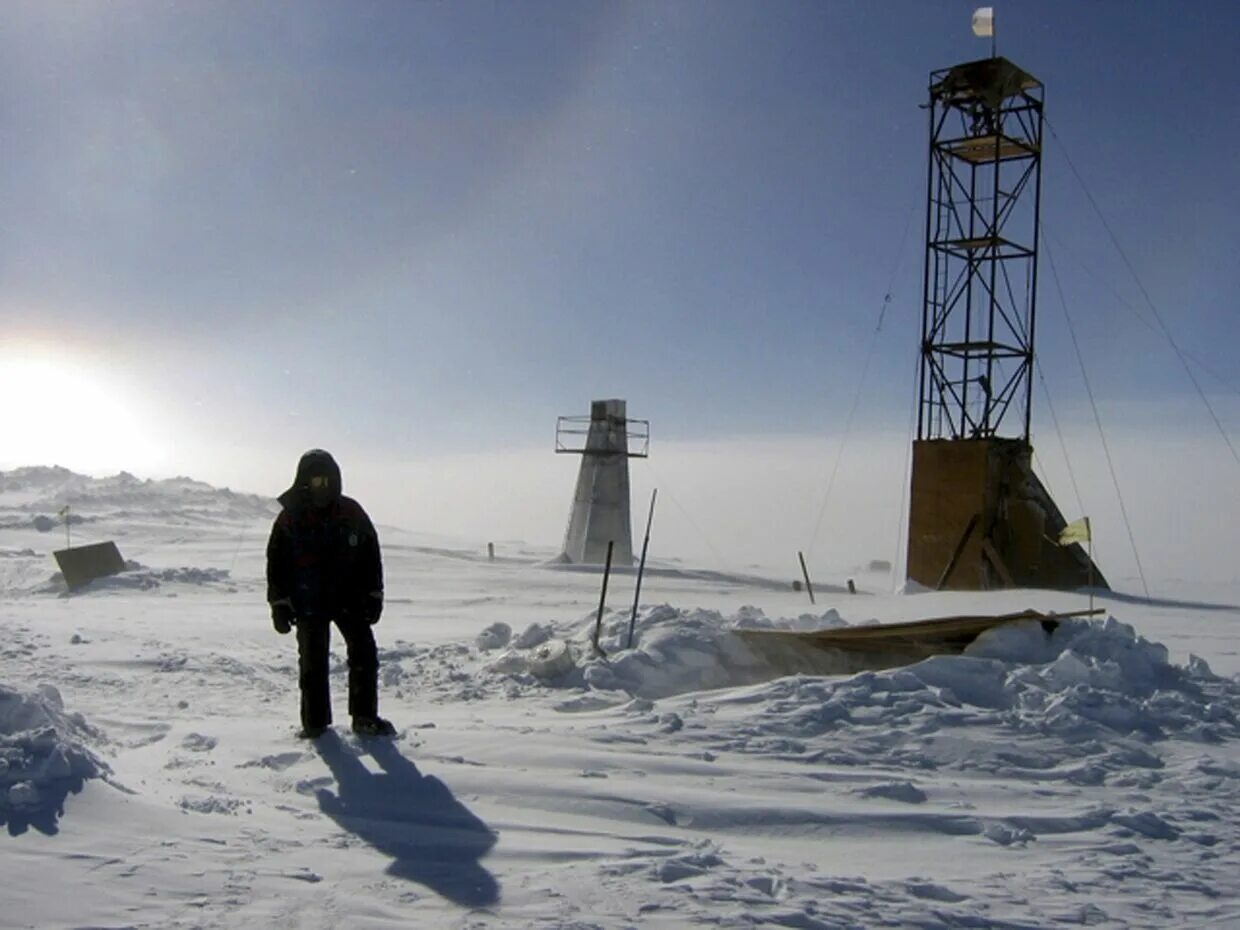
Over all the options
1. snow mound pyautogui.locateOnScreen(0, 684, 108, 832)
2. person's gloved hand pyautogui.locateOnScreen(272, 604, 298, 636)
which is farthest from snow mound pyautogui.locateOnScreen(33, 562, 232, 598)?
snow mound pyautogui.locateOnScreen(0, 684, 108, 832)

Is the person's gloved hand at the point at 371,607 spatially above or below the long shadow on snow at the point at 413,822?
above

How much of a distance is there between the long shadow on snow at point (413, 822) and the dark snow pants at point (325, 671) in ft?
1.31

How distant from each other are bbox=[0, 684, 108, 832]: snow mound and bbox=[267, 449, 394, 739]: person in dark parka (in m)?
1.32

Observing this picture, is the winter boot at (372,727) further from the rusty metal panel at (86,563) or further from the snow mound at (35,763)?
the rusty metal panel at (86,563)

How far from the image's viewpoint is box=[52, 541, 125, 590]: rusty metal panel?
18755mm

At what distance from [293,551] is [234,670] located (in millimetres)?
3018

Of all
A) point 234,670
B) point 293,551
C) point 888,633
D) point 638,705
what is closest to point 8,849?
point 293,551

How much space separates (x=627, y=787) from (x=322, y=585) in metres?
2.28

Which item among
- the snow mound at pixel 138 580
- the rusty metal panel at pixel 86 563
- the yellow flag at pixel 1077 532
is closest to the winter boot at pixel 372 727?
the yellow flag at pixel 1077 532

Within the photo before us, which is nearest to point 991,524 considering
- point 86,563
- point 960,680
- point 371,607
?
point 960,680

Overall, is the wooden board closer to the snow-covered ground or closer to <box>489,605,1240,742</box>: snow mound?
<box>489,605,1240,742</box>: snow mound

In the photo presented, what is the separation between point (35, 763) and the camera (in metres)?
4.40

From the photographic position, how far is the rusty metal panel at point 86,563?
1875 cm

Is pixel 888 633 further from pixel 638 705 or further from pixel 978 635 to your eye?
pixel 638 705
